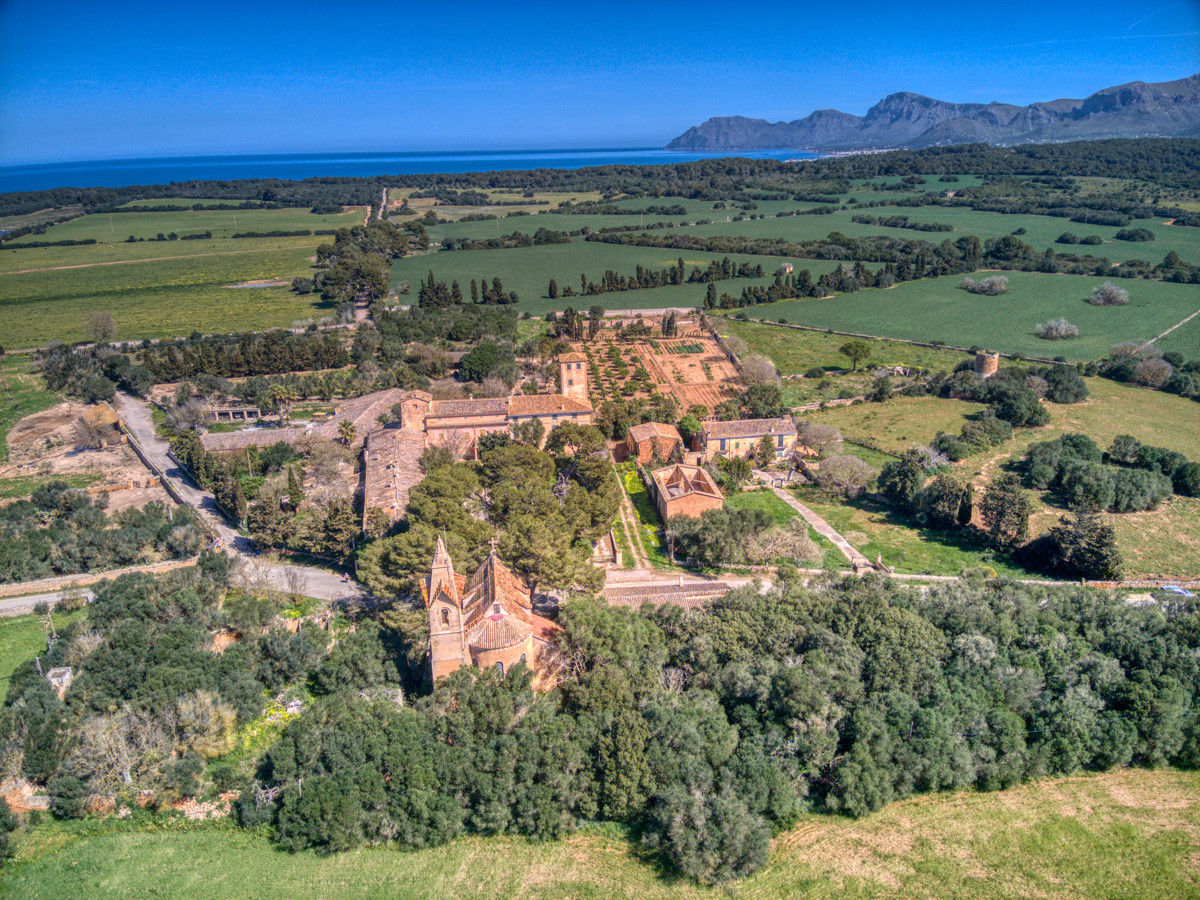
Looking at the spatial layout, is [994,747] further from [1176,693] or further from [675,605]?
[675,605]

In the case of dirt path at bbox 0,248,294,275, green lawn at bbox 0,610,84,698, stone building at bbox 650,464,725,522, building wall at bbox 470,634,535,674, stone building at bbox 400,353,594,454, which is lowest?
green lawn at bbox 0,610,84,698

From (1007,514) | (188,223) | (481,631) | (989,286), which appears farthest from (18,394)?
(188,223)

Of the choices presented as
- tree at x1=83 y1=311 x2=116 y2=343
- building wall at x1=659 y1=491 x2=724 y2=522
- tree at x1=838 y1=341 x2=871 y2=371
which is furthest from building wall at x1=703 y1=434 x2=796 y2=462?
tree at x1=83 y1=311 x2=116 y2=343

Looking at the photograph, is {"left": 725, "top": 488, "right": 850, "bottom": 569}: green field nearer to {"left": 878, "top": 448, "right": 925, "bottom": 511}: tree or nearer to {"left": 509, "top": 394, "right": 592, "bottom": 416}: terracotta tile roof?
{"left": 878, "top": 448, "right": 925, "bottom": 511}: tree

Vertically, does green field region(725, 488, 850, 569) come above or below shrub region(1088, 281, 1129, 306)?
below

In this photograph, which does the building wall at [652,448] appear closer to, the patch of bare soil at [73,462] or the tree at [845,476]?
the tree at [845,476]

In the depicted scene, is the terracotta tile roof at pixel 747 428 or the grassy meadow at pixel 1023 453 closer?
the grassy meadow at pixel 1023 453

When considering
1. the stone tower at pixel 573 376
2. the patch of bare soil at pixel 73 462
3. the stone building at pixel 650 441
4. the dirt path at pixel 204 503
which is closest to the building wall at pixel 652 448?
the stone building at pixel 650 441

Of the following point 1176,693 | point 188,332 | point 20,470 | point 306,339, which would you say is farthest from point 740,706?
point 188,332
